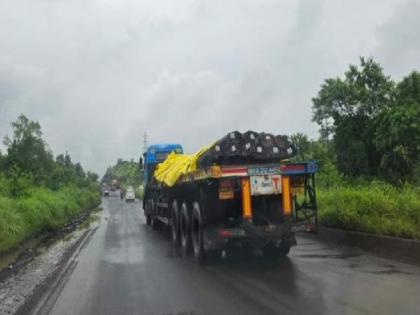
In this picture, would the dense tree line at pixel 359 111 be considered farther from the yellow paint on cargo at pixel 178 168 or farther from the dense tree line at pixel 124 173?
the dense tree line at pixel 124 173

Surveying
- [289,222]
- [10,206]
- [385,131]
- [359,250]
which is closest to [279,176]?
[289,222]

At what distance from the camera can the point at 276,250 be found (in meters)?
13.6

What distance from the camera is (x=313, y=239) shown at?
17266 millimetres

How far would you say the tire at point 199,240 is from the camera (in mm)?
13094

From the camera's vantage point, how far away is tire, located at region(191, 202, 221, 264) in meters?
13.1

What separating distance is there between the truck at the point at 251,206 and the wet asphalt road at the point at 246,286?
1.72ft

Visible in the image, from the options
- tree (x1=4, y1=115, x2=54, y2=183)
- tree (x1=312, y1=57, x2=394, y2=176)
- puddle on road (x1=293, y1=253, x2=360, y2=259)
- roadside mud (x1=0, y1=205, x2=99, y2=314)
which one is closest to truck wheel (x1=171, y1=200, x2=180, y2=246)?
roadside mud (x1=0, y1=205, x2=99, y2=314)

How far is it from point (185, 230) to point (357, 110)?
→ 33.7 m

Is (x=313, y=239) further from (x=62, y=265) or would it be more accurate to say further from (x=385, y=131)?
(x=385, y=131)

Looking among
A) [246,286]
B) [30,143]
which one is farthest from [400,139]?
[30,143]

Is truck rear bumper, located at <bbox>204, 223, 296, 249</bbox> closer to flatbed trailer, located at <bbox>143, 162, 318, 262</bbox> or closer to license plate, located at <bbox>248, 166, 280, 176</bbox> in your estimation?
flatbed trailer, located at <bbox>143, 162, 318, 262</bbox>

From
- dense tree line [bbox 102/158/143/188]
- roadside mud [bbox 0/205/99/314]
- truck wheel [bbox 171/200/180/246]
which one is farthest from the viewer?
dense tree line [bbox 102/158/143/188]

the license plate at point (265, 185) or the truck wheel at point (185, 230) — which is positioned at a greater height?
the license plate at point (265, 185)

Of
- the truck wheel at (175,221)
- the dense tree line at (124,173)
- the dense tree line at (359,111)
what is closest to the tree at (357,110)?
the dense tree line at (359,111)
